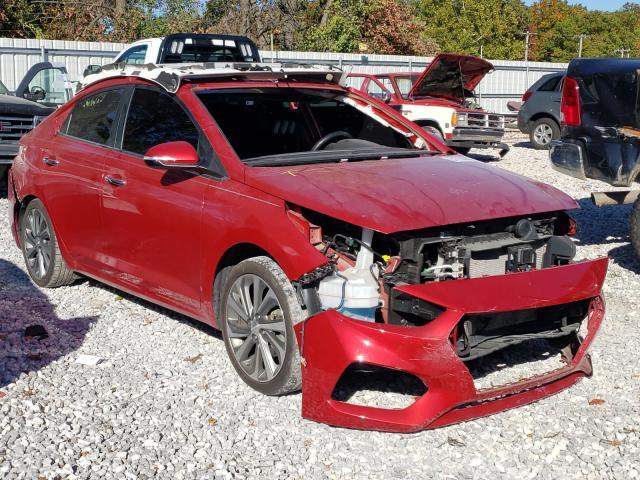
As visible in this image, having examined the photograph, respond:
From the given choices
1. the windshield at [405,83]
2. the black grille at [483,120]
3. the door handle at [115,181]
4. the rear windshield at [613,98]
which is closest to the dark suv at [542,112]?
the black grille at [483,120]

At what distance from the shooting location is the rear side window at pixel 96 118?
609cm

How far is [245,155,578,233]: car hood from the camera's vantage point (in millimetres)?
4363

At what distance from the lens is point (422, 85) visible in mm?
16812

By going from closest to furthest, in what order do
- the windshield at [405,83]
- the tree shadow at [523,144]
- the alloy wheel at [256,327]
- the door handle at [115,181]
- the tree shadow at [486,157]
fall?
the alloy wheel at [256,327], the door handle at [115,181], the tree shadow at [486,157], the windshield at [405,83], the tree shadow at [523,144]

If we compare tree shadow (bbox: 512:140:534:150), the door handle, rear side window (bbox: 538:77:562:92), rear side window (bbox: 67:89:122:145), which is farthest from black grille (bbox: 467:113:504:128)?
the door handle

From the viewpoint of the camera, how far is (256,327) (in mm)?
4781

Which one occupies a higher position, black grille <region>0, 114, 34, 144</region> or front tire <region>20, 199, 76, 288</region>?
black grille <region>0, 114, 34, 144</region>

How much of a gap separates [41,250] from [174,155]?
250 centimetres

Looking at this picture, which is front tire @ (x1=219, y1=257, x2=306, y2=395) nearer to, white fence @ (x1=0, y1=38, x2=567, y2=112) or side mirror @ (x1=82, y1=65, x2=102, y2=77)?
side mirror @ (x1=82, y1=65, x2=102, y2=77)

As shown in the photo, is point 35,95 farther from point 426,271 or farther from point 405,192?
point 426,271

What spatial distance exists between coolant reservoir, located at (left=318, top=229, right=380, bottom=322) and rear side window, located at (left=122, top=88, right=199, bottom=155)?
1414 mm

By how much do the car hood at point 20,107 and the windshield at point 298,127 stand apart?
6920 mm

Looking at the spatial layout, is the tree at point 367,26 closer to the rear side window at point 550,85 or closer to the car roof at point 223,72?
the rear side window at point 550,85

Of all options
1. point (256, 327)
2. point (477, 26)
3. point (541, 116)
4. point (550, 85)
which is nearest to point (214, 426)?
point (256, 327)
